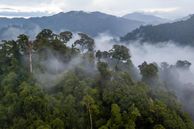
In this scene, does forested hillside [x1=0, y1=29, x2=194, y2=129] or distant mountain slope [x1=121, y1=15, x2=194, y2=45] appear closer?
forested hillside [x1=0, y1=29, x2=194, y2=129]

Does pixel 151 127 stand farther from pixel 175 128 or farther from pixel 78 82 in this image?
pixel 78 82

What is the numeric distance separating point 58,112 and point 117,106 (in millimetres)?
6376

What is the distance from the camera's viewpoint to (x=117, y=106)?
39750 millimetres

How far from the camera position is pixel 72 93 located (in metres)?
44.2

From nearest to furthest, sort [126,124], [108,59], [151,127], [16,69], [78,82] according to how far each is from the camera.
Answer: [126,124] → [151,127] → [78,82] → [16,69] → [108,59]

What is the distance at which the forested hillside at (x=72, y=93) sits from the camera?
39938mm

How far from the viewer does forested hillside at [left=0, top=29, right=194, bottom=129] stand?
3994 centimetres

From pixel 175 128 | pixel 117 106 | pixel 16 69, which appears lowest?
pixel 175 128

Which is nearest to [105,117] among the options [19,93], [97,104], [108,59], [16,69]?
[97,104]

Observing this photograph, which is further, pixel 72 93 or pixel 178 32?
pixel 178 32

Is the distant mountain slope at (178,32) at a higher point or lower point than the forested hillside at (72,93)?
higher

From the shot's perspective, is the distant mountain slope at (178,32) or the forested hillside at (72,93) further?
the distant mountain slope at (178,32)

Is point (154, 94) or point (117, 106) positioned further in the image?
point (154, 94)

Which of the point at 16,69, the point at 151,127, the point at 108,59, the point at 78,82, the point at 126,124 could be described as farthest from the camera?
the point at 108,59
